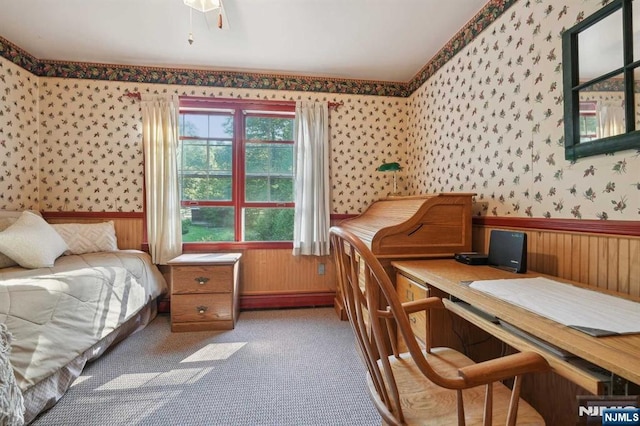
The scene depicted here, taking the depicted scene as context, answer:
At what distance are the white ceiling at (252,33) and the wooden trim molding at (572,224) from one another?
1.50m

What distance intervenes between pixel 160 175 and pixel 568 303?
305 centimetres

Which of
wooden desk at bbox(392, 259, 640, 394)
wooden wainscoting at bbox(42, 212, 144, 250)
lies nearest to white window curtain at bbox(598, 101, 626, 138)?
wooden desk at bbox(392, 259, 640, 394)

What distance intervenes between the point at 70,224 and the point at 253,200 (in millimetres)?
1647

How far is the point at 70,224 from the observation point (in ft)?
8.25

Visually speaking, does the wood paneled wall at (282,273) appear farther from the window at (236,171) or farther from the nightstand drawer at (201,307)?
the nightstand drawer at (201,307)

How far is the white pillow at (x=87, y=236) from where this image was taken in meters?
2.42

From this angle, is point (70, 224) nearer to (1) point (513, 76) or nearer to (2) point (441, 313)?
(2) point (441, 313)

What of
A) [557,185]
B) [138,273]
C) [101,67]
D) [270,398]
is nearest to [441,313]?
[557,185]

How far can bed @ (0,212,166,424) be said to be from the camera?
1.31 meters

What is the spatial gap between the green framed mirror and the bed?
269 cm

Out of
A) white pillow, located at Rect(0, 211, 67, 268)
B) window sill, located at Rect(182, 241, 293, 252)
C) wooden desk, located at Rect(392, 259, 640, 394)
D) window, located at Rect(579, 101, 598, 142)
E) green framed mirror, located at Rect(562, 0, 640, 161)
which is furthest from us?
window sill, located at Rect(182, 241, 293, 252)

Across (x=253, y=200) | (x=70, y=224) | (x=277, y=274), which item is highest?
(x=253, y=200)

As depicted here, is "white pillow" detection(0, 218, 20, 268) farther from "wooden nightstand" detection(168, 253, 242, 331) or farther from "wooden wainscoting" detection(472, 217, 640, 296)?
"wooden wainscoting" detection(472, 217, 640, 296)

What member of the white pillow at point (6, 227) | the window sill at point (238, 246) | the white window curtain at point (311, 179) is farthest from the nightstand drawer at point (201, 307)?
the white pillow at point (6, 227)
